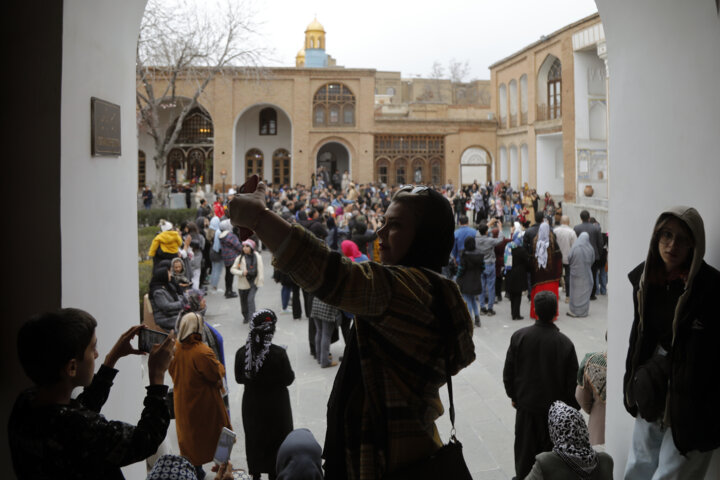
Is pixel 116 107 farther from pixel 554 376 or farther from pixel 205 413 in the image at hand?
pixel 554 376

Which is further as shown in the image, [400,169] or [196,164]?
[196,164]

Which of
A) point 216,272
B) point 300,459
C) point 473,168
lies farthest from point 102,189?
point 473,168

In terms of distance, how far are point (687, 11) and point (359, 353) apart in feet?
8.72

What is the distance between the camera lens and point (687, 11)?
10.0 feet

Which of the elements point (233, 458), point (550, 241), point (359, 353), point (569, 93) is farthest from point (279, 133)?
point (359, 353)

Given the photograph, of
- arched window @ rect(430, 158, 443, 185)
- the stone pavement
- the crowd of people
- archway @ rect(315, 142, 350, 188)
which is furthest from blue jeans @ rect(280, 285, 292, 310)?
archway @ rect(315, 142, 350, 188)

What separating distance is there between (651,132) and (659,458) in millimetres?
1779

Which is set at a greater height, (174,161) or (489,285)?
(174,161)

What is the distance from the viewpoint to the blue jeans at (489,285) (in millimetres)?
9836

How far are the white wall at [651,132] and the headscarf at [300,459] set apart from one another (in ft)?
6.36

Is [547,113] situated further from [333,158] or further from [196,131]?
[196,131]

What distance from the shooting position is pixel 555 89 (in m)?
27.9

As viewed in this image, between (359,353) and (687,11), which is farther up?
(687,11)

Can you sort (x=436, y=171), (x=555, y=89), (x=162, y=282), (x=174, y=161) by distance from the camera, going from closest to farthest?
(x=162, y=282), (x=555, y=89), (x=436, y=171), (x=174, y=161)
